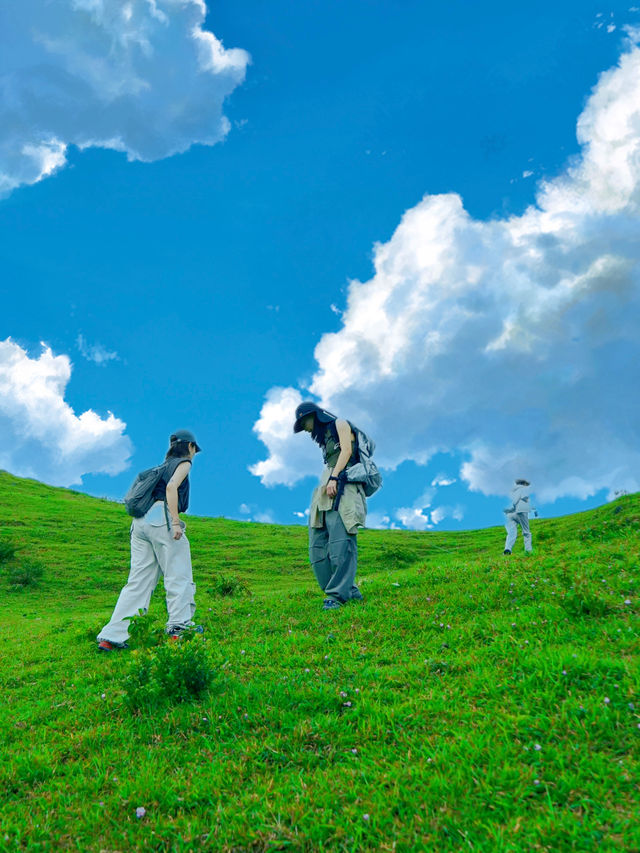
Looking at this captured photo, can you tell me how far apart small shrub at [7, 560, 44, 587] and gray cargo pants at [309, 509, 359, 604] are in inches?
637

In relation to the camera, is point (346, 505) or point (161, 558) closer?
point (161, 558)

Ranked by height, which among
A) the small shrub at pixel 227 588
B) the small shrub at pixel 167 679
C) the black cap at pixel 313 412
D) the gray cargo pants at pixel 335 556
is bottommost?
the small shrub at pixel 167 679

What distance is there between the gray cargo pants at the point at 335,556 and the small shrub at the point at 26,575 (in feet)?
53.1

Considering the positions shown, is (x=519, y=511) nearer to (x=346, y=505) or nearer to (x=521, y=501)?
(x=521, y=501)

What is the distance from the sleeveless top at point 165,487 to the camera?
30.1 ft

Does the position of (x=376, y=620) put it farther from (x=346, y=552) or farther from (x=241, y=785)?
(x=241, y=785)

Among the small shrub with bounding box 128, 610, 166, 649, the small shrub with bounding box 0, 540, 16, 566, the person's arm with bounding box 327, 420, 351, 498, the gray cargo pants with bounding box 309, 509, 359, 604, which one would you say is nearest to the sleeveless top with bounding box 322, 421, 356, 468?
the person's arm with bounding box 327, 420, 351, 498

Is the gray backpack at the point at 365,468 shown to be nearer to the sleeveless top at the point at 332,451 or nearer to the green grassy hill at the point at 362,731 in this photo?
the sleeveless top at the point at 332,451

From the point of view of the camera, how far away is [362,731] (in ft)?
14.8

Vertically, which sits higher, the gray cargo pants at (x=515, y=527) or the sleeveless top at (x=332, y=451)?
the sleeveless top at (x=332, y=451)

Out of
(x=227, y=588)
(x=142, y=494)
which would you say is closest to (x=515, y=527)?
(x=227, y=588)

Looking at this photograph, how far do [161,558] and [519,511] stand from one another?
49.1 ft

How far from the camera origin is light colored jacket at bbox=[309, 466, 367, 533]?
8.99 m

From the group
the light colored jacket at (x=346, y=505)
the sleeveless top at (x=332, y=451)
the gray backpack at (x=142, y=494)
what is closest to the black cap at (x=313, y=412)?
the sleeveless top at (x=332, y=451)
